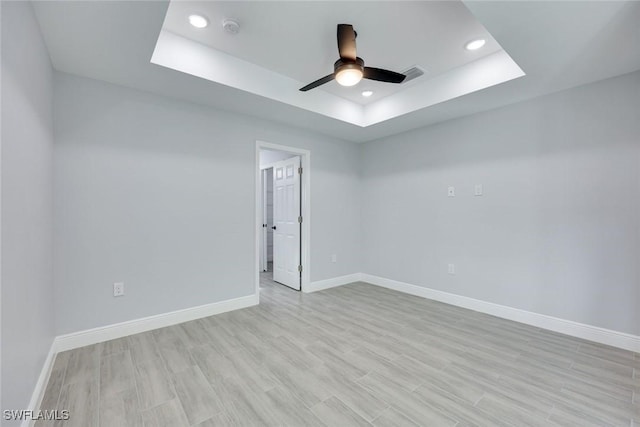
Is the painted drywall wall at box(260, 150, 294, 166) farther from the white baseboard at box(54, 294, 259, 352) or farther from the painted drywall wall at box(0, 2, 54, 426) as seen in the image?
the painted drywall wall at box(0, 2, 54, 426)

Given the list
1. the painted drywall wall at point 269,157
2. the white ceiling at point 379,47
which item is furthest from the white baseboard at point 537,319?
the painted drywall wall at point 269,157

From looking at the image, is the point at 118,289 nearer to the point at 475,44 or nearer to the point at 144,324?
→ the point at 144,324

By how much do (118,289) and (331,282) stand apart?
285 cm

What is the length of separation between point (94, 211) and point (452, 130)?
4188 mm

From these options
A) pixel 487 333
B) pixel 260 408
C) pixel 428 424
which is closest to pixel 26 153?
pixel 260 408

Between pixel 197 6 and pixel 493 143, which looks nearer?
pixel 197 6

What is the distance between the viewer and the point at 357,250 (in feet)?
16.2

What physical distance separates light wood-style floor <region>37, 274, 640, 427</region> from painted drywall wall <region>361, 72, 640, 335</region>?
0.50m

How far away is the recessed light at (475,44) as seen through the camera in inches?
98.0

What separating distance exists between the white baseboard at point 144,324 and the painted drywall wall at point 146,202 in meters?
0.06

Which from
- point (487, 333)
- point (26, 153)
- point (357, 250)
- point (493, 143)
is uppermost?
point (493, 143)

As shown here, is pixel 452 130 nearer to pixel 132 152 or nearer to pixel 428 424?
pixel 428 424

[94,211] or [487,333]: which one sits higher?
[94,211]

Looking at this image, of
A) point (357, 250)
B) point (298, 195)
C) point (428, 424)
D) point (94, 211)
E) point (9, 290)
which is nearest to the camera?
point (9, 290)
